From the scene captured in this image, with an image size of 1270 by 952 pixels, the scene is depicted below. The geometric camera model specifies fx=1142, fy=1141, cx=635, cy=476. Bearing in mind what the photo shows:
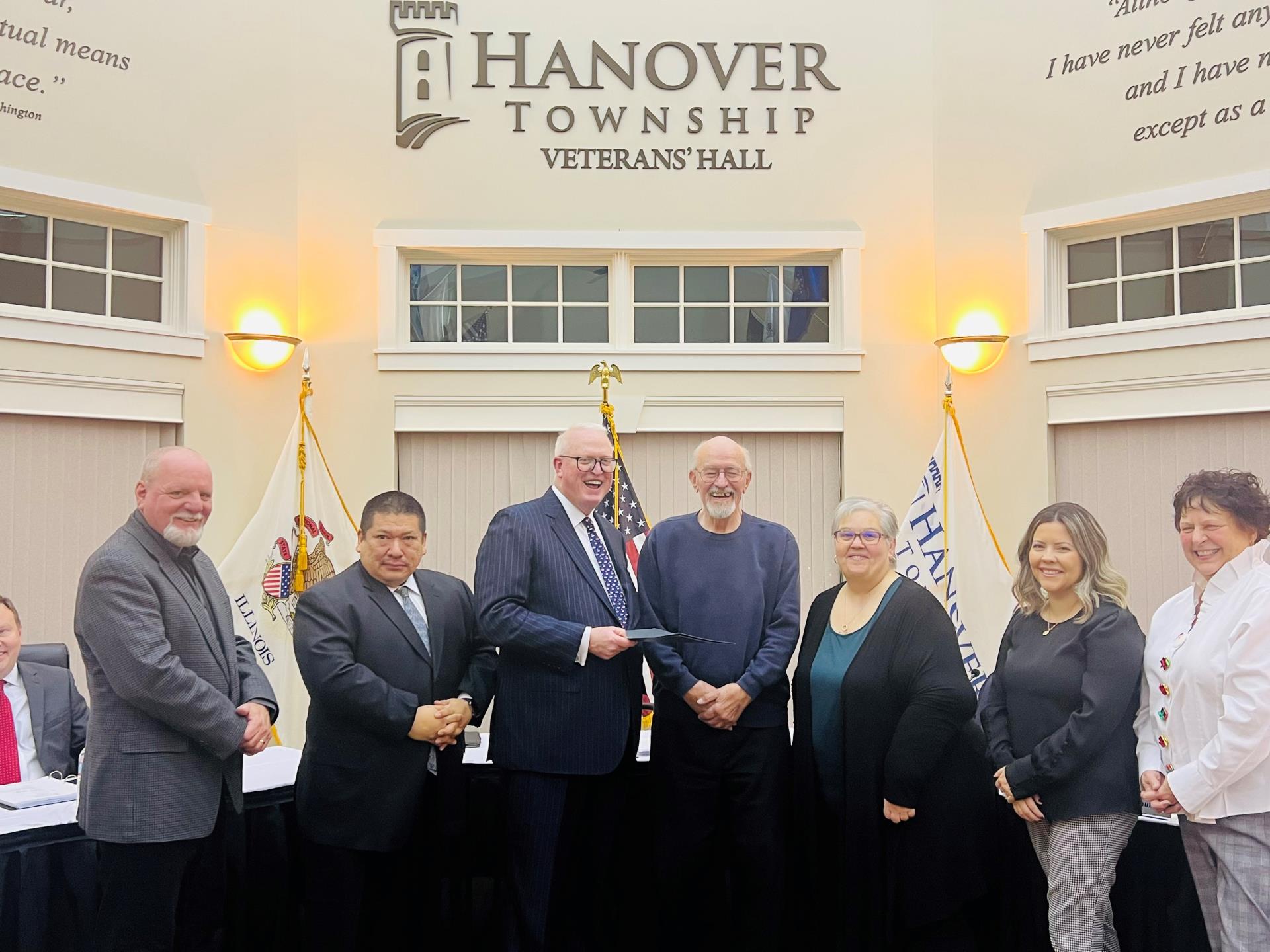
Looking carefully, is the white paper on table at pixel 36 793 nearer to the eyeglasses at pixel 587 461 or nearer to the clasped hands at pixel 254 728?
the clasped hands at pixel 254 728

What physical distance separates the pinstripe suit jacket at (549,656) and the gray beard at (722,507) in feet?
1.25

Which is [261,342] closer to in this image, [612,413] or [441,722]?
[612,413]

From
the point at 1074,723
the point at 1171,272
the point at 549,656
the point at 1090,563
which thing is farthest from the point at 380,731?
the point at 1171,272

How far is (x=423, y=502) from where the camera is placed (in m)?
6.17

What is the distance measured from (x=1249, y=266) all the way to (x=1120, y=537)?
4.72ft

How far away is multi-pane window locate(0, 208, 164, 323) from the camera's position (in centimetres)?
533

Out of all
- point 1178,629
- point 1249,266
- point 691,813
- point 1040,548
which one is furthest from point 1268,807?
point 1249,266

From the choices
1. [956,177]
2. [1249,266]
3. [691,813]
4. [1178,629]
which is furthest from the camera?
[956,177]

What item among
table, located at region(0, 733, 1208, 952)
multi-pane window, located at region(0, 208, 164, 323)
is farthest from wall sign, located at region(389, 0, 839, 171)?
table, located at region(0, 733, 1208, 952)

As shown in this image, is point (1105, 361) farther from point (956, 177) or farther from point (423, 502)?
point (423, 502)

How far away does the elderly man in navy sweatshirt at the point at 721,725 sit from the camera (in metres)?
3.09

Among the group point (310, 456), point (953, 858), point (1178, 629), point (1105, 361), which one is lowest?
point (953, 858)

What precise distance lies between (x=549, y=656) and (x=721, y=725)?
19.8 inches

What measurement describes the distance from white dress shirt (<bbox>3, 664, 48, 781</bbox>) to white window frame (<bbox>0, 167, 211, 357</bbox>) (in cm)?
213
